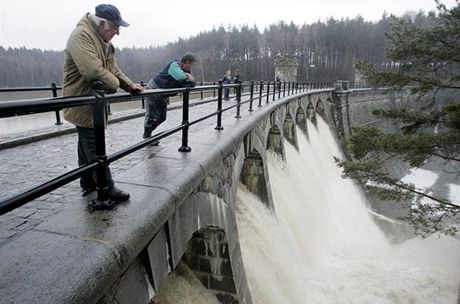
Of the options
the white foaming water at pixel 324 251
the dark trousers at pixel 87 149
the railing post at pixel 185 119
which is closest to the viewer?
the dark trousers at pixel 87 149

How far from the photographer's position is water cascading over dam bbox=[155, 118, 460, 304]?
709 centimetres

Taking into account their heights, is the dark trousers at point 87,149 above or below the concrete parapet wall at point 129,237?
above

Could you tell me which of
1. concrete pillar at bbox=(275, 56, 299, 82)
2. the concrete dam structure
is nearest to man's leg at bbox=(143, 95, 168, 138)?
the concrete dam structure

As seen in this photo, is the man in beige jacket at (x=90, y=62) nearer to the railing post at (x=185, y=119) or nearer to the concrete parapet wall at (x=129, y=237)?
the concrete parapet wall at (x=129, y=237)

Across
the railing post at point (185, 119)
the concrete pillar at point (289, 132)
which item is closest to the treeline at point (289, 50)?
the concrete pillar at point (289, 132)

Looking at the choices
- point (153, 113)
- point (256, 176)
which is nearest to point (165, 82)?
point (153, 113)

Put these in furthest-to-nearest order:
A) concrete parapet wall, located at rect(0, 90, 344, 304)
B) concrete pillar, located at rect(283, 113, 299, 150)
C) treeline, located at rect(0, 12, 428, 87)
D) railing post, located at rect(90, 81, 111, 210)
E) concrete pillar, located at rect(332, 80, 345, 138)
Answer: treeline, located at rect(0, 12, 428, 87)
concrete pillar, located at rect(332, 80, 345, 138)
concrete pillar, located at rect(283, 113, 299, 150)
railing post, located at rect(90, 81, 111, 210)
concrete parapet wall, located at rect(0, 90, 344, 304)

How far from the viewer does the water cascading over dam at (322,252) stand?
7.09m

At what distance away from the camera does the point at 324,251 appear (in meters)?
10.4

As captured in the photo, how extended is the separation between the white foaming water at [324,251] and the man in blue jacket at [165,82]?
12.0 feet

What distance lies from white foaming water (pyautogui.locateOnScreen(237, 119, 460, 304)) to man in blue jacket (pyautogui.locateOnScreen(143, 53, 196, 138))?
3.64m

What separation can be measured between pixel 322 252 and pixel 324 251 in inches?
6.9

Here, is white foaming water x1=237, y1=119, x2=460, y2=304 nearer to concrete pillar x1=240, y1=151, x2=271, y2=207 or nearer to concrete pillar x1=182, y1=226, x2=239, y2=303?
concrete pillar x1=240, y1=151, x2=271, y2=207

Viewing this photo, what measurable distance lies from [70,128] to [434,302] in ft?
37.6
